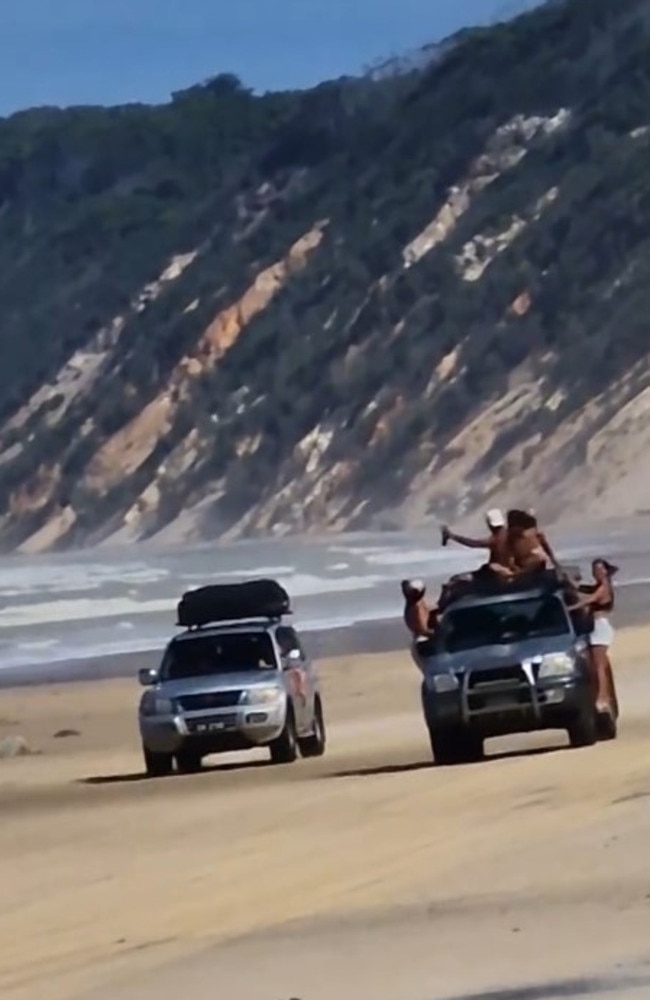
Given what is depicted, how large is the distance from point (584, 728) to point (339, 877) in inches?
265

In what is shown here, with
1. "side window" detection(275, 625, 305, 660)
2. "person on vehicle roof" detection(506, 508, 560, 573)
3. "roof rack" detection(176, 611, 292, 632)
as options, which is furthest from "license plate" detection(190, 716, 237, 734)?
"person on vehicle roof" detection(506, 508, 560, 573)

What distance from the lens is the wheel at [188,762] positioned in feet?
72.6

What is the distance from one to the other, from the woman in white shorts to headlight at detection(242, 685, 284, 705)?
258 cm

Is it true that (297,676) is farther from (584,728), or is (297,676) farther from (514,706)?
(584,728)

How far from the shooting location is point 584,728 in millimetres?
20125

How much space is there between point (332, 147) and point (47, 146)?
3233cm

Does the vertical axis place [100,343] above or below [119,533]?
above

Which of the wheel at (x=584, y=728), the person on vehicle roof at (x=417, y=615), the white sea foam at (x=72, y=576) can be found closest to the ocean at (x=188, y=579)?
the white sea foam at (x=72, y=576)

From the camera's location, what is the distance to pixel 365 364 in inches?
3556

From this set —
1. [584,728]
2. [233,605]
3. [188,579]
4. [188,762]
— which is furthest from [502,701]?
[188,579]

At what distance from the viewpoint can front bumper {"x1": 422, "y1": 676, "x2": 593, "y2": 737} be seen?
19.9 m

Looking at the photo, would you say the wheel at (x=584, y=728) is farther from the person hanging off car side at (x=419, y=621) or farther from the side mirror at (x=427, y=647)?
the person hanging off car side at (x=419, y=621)

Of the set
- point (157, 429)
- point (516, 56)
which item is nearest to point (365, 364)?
point (157, 429)

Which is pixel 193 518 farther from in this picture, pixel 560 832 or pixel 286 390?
pixel 560 832
